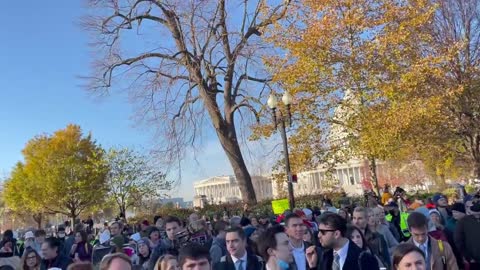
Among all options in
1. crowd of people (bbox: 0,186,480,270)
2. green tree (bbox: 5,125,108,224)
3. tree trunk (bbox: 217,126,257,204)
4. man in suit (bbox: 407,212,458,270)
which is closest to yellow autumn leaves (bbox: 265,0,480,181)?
tree trunk (bbox: 217,126,257,204)

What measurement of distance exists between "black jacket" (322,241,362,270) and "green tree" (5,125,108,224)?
41.6m

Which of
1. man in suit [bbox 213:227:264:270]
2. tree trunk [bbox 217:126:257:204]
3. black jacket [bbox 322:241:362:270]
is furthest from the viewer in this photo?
tree trunk [bbox 217:126:257:204]

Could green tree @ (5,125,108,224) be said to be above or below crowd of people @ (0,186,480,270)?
above

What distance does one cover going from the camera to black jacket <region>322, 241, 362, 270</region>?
461 cm

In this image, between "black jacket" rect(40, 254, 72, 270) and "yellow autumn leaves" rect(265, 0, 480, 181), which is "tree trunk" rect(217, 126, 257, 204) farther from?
"black jacket" rect(40, 254, 72, 270)

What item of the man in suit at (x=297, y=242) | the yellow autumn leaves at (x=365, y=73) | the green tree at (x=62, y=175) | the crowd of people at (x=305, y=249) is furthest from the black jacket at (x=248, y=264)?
the green tree at (x=62, y=175)

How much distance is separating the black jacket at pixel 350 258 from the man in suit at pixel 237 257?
96 centimetres

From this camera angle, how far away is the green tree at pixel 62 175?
4775 centimetres

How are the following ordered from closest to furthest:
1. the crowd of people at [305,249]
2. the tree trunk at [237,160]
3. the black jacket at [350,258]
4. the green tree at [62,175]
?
the crowd of people at [305,249] → the black jacket at [350,258] → the tree trunk at [237,160] → the green tree at [62,175]

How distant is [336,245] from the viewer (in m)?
4.73

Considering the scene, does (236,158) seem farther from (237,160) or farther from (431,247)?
(431,247)

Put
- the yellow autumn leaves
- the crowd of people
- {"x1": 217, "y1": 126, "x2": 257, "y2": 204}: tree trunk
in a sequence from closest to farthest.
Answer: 1. the crowd of people
2. the yellow autumn leaves
3. {"x1": 217, "y1": 126, "x2": 257, "y2": 204}: tree trunk

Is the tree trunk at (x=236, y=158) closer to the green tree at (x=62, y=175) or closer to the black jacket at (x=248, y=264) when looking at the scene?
the black jacket at (x=248, y=264)

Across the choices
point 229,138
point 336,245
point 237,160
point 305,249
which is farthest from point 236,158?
point 336,245
